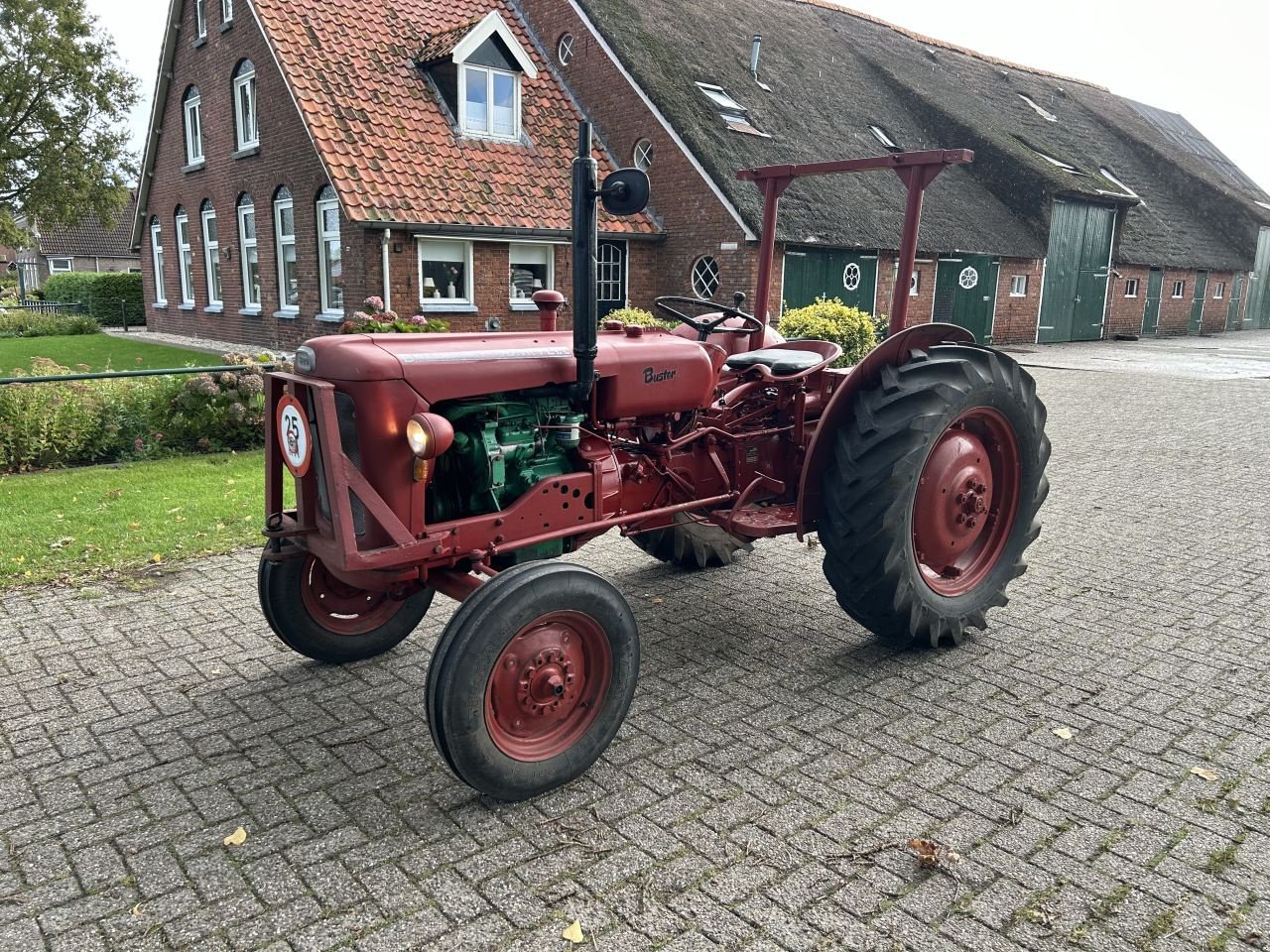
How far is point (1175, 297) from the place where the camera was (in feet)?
89.8

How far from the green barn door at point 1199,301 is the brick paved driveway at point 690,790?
2785cm

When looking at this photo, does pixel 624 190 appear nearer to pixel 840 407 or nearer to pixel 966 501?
pixel 840 407

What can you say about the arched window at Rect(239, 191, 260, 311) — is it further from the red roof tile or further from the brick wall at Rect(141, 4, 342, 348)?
the red roof tile

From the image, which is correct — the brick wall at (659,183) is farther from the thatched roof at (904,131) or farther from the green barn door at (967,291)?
the green barn door at (967,291)

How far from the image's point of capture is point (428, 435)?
2.99 metres

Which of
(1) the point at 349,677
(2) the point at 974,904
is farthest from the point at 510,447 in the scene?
(2) the point at 974,904

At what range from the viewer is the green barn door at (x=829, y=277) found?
643 inches

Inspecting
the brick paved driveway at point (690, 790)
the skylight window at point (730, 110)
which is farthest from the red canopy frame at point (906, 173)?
the skylight window at point (730, 110)

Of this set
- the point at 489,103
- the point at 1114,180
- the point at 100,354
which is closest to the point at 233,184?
the point at 100,354

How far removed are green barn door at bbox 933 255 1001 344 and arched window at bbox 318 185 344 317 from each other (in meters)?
12.1

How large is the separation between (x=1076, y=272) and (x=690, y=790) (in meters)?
Answer: 23.6

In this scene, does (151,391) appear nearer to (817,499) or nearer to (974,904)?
(817,499)

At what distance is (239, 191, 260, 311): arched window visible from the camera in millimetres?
16703

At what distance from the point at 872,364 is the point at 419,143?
11.6 m
